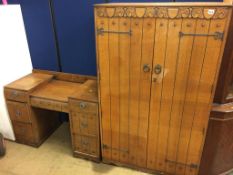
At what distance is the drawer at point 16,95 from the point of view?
7.02 ft

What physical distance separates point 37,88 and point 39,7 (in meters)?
0.93

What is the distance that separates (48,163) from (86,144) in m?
0.47

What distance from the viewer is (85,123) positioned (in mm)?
2002

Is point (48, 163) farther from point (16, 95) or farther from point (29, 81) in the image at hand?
point (29, 81)

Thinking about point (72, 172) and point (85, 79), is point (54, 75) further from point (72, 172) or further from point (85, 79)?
point (72, 172)

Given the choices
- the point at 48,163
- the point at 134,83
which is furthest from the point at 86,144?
the point at 134,83

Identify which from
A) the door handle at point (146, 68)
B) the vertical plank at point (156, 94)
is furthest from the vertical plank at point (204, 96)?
the door handle at point (146, 68)

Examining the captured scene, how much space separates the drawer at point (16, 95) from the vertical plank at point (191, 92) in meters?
1.65

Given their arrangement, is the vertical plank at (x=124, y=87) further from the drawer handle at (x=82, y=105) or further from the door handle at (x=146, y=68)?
the drawer handle at (x=82, y=105)

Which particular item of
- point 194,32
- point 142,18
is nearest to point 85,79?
point 142,18

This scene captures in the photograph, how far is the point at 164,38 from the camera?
4.77 ft

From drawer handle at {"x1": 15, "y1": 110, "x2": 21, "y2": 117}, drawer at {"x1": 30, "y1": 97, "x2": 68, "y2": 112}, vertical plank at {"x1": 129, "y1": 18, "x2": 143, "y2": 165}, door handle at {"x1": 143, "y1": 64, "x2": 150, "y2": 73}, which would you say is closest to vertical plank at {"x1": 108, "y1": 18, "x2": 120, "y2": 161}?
vertical plank at {"x1": 129, "y1": 18, "x2": 143, "y2": 165}

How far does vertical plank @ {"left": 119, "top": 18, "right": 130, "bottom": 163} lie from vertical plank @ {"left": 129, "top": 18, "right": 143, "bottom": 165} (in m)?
0.03

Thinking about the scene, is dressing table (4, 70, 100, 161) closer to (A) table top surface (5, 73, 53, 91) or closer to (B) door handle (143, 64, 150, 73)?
(A) table top surface (5, 73, 53, 91)
